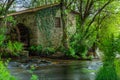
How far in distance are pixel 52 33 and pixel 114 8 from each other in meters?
7.84

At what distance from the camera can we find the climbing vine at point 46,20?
30812mm

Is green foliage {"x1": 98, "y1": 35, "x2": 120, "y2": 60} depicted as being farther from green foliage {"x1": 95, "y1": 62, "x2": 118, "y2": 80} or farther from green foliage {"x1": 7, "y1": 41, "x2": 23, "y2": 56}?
green foliage {"x1": 7, "y1": 41, "x2": 23, "y2": 56}

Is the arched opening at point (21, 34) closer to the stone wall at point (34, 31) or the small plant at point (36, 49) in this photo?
the stone wall at point (34, 31)

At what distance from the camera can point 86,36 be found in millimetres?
31656

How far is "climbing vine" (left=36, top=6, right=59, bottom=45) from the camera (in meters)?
30.8

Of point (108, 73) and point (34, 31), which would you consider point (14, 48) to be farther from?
point (108, 73)

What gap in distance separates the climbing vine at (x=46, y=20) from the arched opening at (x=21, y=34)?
1.40 m

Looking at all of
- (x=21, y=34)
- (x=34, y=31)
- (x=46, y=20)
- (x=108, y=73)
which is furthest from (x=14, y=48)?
(x=108, y=73)

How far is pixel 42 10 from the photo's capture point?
1217 inches

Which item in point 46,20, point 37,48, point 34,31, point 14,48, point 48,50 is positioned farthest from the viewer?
point 46,20

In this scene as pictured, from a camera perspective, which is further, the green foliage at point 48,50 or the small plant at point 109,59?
the green foliage at point 48,50

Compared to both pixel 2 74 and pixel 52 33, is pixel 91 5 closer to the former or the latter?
pixel 52 33

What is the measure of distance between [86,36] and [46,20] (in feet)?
13.4

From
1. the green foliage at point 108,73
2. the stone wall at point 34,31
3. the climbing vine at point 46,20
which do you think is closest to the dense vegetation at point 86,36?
the green foliage at point 108,73
